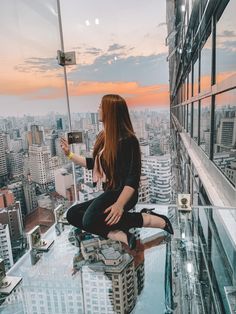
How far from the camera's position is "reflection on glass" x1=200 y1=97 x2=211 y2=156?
224 cm

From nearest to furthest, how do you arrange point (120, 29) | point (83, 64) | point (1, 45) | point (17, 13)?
1. point (1, 45)
2. point (17, 13)
3. point (120, 29)
4. point (83, 64)

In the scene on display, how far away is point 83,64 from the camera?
2.59m

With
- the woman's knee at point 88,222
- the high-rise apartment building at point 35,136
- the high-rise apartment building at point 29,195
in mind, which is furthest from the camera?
the high-rise apartment building at point 35,136

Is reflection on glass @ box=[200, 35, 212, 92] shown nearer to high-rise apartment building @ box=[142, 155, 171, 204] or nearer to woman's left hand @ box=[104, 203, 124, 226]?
high-rise apartment building @ box=[142, 155, 171, 204]

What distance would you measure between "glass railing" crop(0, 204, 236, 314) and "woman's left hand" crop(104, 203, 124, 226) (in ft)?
0.81

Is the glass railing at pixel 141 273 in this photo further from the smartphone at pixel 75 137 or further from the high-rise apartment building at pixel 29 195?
the smartphone at pixel 75 137

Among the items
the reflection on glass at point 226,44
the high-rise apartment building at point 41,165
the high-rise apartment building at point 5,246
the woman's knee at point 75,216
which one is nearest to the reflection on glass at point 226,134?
the reflection on glass at point 226,44

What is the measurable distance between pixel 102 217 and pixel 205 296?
2.76ft

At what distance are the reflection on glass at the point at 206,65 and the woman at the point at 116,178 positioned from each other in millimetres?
887

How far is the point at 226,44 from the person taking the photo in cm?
176

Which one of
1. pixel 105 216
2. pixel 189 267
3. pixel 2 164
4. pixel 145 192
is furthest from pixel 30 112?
pixel 189 267

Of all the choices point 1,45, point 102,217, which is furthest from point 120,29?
point 102,217

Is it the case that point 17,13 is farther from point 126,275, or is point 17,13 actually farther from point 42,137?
point 126,275

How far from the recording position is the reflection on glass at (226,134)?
5.40ft
